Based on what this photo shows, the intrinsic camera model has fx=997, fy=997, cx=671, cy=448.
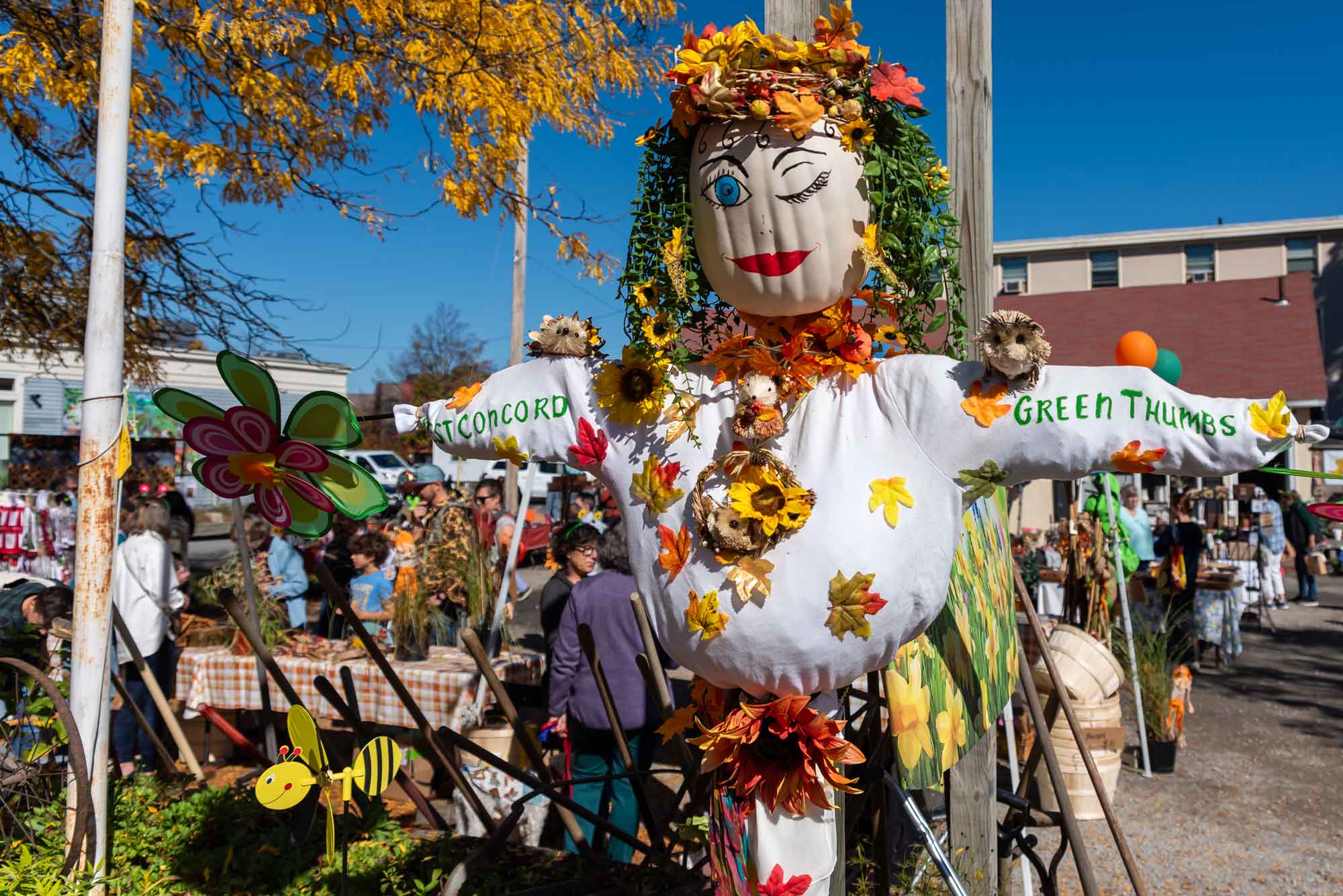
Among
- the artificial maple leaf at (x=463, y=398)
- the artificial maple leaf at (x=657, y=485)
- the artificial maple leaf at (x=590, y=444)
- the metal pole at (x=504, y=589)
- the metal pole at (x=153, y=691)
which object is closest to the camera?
the artificial maple leaf at (x=657, y=485)

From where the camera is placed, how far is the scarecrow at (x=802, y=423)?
1.86 m

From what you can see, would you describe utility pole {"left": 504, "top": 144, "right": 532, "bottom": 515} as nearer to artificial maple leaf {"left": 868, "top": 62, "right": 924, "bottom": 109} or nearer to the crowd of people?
the crowd of people

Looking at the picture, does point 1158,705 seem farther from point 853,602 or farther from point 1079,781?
point 853,602

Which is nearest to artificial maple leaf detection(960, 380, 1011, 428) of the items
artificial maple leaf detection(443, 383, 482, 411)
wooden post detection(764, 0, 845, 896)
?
artificial maple leaf detection(443, 383, 482, 411)

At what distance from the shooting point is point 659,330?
2080 mm

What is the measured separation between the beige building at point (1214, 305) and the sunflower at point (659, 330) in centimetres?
1216

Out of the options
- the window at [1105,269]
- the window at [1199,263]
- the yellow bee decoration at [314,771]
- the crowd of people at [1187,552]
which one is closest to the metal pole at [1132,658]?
the crowd of people at [1187,552]

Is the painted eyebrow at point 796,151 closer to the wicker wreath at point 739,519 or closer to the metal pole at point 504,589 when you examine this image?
the wicker wreath at point 739,519

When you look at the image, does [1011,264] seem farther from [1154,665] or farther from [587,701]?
[587,701]

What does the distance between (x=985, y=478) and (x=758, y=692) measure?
0.61 meters

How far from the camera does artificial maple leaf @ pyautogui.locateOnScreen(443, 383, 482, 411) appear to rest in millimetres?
2297

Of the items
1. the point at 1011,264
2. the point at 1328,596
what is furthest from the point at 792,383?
the point at 1011,264

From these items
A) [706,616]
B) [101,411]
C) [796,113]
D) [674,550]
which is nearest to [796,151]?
[796,113]

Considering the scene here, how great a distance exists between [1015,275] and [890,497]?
82.8ft
